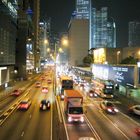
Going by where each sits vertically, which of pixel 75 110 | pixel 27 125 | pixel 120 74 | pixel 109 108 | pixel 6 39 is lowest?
pixel 27 125

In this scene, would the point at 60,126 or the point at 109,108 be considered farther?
the point at 109,108

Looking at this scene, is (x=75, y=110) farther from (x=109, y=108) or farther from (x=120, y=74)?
(x=120, y=74)

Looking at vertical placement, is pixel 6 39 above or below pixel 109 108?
above

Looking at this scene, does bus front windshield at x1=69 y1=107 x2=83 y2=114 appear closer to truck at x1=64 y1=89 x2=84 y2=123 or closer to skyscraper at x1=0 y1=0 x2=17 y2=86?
truck at x1=64 y1=89 x2=84 y2=123

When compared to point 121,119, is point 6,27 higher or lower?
higher

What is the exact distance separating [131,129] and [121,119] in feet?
20.1

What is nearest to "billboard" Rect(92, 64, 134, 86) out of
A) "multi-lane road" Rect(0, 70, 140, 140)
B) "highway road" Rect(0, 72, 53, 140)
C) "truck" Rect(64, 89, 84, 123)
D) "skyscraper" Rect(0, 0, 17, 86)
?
"multi-lane road" Rect(0, 70, 140, 140)

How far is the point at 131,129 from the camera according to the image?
35.2 metres

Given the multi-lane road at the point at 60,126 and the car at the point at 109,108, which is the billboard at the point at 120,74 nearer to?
the multi-lane road at the point at 60,126

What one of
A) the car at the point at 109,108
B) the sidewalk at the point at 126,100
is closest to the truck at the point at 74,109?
the car at the point at 109,108

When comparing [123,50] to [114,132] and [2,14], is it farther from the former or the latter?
[114,132]

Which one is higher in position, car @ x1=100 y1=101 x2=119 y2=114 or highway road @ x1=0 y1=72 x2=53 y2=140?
car @ x1=100 y1=101 x2=119 y2=114

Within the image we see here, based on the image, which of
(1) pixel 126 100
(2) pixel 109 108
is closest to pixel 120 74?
(1) pixel 126 100

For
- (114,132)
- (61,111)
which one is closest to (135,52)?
(61,111)
